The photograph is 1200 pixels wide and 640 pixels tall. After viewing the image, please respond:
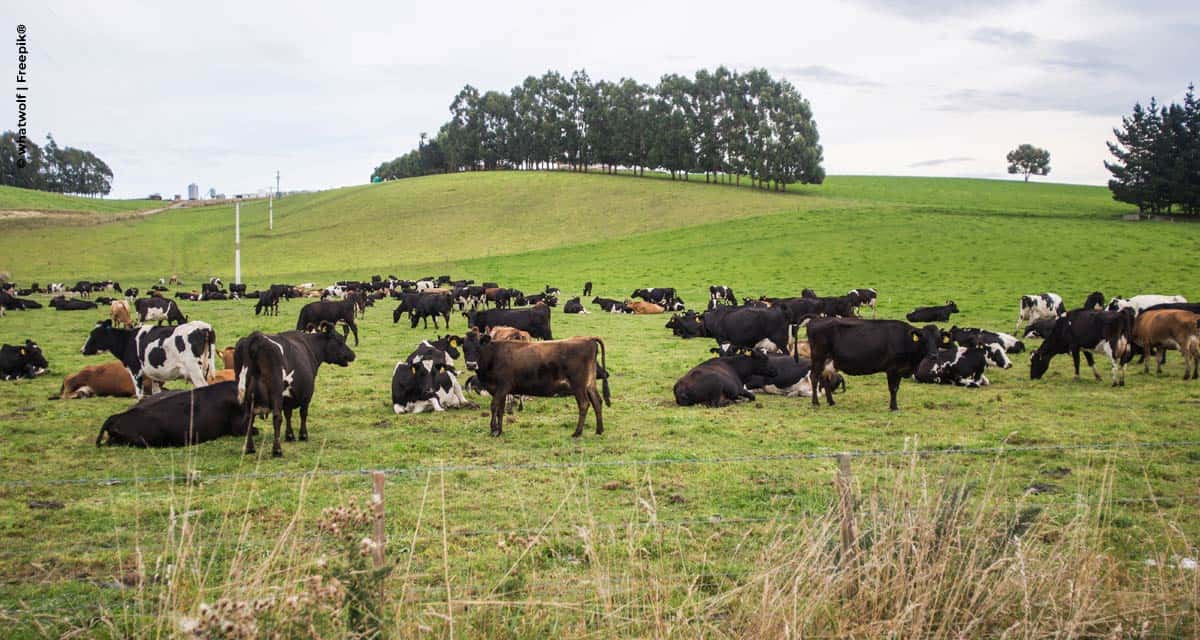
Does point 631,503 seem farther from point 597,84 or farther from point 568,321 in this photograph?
point 597,84

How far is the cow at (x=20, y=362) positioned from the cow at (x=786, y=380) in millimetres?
14543

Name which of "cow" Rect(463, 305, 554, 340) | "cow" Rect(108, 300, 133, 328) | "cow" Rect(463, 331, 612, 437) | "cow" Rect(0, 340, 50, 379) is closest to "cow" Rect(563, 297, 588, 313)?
"cow" Rect(463, 305, 554, 340)

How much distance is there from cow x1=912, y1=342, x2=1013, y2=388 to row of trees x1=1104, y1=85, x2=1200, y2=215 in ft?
213

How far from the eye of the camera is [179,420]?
464 inches

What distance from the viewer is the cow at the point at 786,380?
16516 mm

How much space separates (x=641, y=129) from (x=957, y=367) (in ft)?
313

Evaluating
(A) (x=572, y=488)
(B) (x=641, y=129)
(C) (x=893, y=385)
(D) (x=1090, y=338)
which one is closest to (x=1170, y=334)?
(D) (x=1090, y=338)

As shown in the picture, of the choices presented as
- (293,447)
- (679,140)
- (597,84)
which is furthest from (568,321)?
(597,84)

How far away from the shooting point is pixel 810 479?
9.80 m

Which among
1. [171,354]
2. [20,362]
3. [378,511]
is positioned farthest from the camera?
[20,362]

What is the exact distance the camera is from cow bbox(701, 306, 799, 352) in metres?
21.8

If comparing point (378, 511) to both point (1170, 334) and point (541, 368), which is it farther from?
point (1170, 334)

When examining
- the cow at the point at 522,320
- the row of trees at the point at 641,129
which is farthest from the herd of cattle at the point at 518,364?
the row of trees at the point at 641,129

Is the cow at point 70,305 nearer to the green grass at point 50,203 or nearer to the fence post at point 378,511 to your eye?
the fence post at point 378,511
